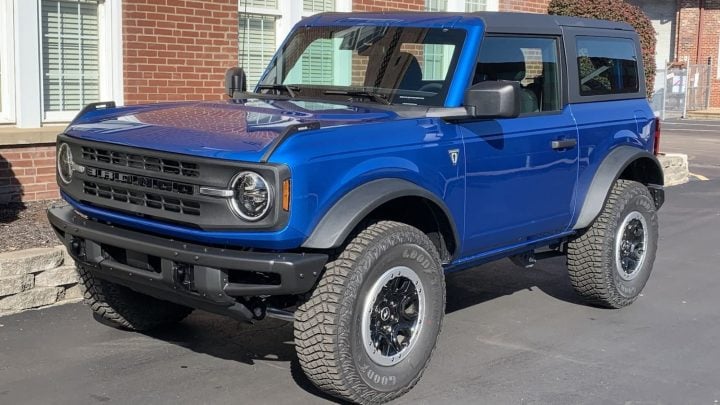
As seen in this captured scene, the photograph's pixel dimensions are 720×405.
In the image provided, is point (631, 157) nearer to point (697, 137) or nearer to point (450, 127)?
point (450, 127)

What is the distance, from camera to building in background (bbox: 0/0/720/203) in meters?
7.98

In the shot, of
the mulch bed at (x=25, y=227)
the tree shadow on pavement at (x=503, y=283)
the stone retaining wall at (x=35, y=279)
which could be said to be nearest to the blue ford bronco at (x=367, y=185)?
the tree shadow on pavement at (x=503, y=283)

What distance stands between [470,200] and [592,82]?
5.78 ft

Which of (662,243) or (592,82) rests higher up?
(592,82)

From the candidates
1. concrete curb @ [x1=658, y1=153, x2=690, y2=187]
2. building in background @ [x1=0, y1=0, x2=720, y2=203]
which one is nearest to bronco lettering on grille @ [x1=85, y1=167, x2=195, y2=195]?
building in background @ [x1=0, y1=0, x2=720, y2=203]

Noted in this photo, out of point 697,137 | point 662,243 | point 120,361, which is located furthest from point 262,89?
point 697,137

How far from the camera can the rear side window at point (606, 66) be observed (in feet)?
19.9

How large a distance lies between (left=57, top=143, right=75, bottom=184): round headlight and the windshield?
145 cm

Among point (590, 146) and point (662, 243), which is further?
point (662, 243)

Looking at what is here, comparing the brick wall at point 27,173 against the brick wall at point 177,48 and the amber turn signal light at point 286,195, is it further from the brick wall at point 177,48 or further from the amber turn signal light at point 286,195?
the amber turn signal light at point 286,195

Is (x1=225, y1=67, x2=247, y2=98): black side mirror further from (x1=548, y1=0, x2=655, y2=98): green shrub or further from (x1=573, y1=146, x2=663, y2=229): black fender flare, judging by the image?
(x1=548, y1=0, x2=655, y2=98): green shrub

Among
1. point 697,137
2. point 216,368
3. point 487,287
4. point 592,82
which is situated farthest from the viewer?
point 697,137

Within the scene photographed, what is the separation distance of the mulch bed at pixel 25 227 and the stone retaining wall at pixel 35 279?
487mm

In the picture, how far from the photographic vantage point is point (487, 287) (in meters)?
6.98
